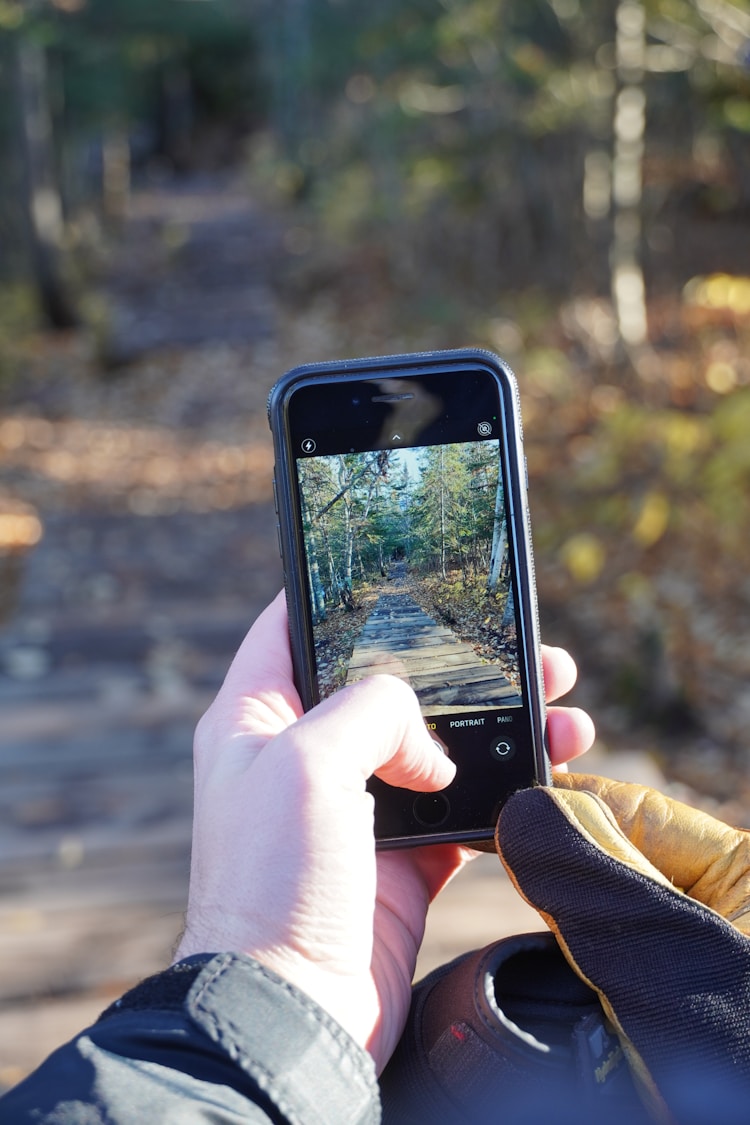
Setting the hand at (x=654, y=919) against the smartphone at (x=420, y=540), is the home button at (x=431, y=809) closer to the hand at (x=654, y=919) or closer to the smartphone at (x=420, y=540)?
the smartphone at (x=420, y=540)

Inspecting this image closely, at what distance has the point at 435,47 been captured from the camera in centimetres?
1165

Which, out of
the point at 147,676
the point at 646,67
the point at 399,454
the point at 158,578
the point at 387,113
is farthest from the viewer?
the point at 387,113

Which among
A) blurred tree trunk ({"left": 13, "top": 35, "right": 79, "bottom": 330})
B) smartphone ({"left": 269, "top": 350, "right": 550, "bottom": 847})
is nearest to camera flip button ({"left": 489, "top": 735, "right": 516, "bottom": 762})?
smartphone ({"left": 269, "top": 350, "right": 550, "bottom": 847})

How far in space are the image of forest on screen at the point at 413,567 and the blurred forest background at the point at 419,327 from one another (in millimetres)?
2149

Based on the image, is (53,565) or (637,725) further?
(53,565)

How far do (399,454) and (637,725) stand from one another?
342 cm

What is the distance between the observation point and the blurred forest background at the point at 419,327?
5.54 metres

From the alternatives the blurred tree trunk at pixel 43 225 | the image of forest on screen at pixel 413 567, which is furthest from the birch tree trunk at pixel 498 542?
the blurred tree trunk at pixel 43 225

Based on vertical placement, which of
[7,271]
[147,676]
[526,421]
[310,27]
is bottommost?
[147,676]

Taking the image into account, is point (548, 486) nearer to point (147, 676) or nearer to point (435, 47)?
point (147, 676)

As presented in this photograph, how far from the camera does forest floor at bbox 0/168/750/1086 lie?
2.86m

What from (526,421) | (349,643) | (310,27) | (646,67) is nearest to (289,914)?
(349,643)

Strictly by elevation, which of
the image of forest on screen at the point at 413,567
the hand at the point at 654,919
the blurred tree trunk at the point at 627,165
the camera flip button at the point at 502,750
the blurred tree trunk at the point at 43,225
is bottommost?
the hand at the point at 654,919

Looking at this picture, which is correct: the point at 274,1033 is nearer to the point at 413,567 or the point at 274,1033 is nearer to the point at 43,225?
the point at 413,567
